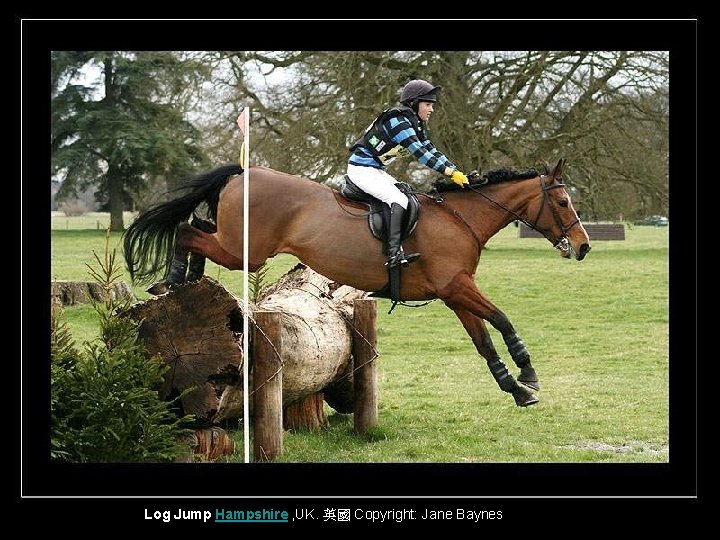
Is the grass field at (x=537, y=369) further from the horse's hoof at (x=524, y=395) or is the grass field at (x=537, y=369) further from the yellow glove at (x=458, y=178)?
the yellow glove at (x=458, y=178)

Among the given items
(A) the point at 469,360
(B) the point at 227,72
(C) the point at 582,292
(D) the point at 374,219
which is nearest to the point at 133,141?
(B) the point at 227,72

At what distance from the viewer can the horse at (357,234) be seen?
6641mm

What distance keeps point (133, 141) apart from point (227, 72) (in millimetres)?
10503

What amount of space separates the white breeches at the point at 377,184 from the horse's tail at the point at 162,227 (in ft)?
2.94

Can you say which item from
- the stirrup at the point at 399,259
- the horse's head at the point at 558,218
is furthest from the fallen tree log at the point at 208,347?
the horse's head at the point at 558,218

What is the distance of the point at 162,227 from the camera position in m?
6.91

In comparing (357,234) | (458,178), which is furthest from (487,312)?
(357,234)

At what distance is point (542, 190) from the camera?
681 centimetres

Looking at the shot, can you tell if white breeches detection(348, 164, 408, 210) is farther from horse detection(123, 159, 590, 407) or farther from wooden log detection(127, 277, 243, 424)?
wooden log detection(127, 277, 243, 424)

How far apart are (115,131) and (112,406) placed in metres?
23.7

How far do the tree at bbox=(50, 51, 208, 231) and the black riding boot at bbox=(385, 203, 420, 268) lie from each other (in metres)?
21.6

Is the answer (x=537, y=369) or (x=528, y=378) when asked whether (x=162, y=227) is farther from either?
(x=537, y=369)

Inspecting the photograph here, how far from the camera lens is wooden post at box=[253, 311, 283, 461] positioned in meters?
6.46
